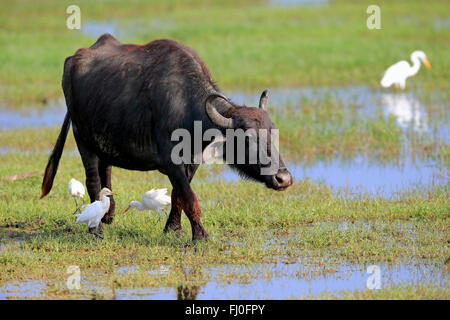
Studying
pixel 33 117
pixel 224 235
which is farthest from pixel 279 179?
pixel 33 117

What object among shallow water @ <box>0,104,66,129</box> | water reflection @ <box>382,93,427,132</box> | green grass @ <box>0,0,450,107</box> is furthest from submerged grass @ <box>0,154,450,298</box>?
green grass @ <box>0,0,450,107</box>

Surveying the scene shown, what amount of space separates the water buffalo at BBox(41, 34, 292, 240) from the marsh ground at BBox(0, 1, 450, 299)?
0.54 m

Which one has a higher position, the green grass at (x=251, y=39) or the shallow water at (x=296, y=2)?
the shallow water at (x=296, y=2)

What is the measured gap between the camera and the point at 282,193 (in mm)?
8648

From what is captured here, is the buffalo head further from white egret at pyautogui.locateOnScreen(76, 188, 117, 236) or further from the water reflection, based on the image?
the water reflection

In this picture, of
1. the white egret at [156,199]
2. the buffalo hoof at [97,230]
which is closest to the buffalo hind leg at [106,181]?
the buffalo hoof at [97,230]

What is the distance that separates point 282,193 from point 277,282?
9.42ft

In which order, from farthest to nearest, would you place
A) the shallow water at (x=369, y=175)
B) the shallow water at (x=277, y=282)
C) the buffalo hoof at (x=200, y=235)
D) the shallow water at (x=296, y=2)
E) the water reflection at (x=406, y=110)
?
the shallow water at (x=296, y=2), the water reflection at (x=406, y=110), the shallow water at (x=369, y=175), the buffalo hoof at (x=200, y=235), the shallow water at (x=277, y=282)

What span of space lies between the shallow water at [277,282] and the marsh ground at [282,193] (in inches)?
0.6

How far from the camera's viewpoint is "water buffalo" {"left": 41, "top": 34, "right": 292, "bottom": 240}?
6617 millimetres

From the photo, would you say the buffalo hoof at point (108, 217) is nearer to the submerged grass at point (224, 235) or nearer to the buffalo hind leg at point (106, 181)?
the buffalo hind leg at point (106, 181)

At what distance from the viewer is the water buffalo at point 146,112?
662 cm

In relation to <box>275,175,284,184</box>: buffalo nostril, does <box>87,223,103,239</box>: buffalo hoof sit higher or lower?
lower

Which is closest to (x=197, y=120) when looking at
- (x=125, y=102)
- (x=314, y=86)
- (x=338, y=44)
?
(x=125, y=102)
